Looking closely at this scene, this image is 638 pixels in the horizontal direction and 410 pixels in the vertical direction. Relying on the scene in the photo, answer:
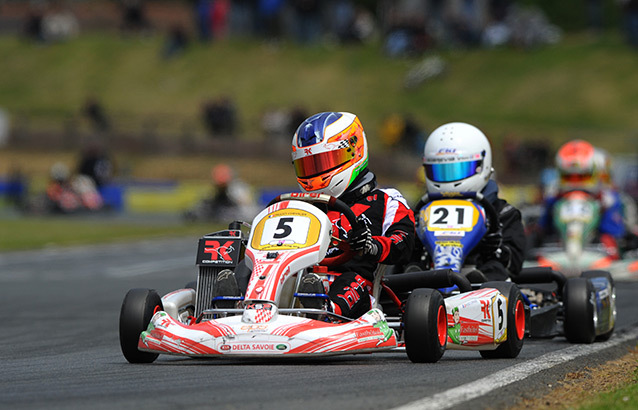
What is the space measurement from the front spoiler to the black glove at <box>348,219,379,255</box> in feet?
1.69

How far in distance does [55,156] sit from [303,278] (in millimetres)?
33308

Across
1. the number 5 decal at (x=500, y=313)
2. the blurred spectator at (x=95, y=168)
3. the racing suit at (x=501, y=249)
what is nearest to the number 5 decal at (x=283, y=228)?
the number 5 decal at (x=500, y=313)

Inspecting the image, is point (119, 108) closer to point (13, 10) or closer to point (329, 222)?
point (13, 10)

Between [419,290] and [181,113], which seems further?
[181,113]

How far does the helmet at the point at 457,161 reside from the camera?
9508mm

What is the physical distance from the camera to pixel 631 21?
40062 millimetres

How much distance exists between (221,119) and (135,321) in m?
30.1

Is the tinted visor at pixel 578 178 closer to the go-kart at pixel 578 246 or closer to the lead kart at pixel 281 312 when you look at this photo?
the go-kart at pixel 578 246

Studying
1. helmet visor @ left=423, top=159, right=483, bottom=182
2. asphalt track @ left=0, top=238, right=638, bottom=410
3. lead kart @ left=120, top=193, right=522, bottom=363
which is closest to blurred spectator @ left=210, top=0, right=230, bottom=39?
asphalt track @ left=0, top=238, right=638, bottom=410

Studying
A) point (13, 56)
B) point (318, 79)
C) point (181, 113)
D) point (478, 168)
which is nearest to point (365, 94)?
point (318, 79)

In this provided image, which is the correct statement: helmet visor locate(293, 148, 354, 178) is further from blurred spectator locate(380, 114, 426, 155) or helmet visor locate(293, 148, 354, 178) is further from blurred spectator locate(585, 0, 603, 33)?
blurred spectator locate(585, 0, 603, 33)

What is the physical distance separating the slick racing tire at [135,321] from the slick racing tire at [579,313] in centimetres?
315

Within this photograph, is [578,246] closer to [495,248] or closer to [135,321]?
[495,248]

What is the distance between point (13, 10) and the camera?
53.5 metres
